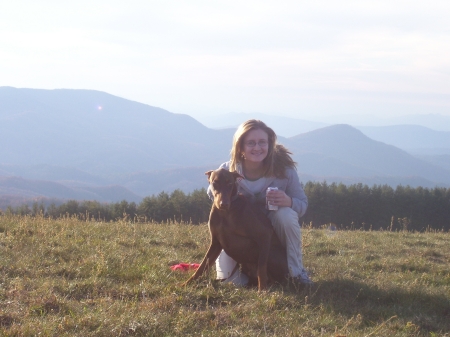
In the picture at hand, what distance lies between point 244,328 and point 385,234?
7.87 metres

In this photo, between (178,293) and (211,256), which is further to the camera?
(211,256)

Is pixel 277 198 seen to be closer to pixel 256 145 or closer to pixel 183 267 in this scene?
pixel 256 145

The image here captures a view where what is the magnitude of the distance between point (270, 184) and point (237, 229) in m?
0.94

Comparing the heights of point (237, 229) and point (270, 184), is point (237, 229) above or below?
below

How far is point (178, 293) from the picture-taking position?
4969 mm

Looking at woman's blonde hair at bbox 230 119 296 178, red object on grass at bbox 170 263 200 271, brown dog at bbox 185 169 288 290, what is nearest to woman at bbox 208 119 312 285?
woman's blonde hair at bbox 230 119 296 178

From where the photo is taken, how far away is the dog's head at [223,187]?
5.34 metres

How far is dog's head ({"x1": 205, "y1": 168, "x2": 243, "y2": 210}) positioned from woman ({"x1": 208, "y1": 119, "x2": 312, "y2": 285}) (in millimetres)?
563

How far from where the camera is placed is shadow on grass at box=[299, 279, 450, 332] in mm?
4898

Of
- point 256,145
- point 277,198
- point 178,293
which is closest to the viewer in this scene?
point 178,293

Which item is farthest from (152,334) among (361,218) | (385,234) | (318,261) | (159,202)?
(361,218)

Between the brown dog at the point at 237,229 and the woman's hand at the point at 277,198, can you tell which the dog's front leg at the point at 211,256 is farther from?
the woman's hand at the point at 277,198

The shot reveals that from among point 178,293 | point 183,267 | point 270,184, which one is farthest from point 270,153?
point 178,293

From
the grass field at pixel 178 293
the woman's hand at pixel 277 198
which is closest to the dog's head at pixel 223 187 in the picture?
the woman's hand at pixel 277 198
